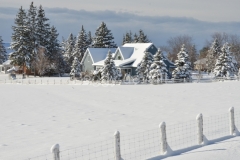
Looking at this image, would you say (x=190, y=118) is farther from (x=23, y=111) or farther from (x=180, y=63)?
(x=180, y=63)

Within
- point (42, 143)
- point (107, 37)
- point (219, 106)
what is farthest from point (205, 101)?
point (107, 37)

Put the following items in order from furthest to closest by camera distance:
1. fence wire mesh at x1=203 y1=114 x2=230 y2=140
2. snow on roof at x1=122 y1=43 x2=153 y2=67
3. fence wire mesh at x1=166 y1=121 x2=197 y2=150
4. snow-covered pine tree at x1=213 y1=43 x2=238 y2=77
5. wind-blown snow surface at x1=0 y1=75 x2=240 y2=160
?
snow on roof at x1=122 y1=43 x2=153 y2=67
snow-covered pine tree at x1=213 y1=43 x2=238 y2=77
wind-blown snow surface at x1=0 y1=75 x2=240 y2=160
fence wire mesh at x1=203 y1=114 x2=230 y2=140
fence wire mesh at x1=166 y1=121 x2=197 y2=150

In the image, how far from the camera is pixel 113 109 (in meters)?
26.0

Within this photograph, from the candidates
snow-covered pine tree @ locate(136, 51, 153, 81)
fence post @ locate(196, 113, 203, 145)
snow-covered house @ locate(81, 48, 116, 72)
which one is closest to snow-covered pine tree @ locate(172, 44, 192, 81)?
snow-covered pine tree @ locate(136, 51, 153, 81)

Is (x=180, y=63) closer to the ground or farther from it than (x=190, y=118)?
farther from it

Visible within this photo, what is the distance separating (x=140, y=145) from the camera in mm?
13312

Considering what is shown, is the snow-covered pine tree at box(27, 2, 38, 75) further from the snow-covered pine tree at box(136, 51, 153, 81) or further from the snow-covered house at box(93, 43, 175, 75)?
the snow-covered pine tree at box(136, 51, 153, 81)

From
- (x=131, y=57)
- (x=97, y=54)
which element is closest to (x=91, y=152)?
(x=131, y=57)

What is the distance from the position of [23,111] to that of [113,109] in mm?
6534

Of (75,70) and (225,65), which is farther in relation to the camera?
(75,70)

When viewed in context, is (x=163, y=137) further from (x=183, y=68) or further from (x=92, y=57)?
(x=92, y=57)

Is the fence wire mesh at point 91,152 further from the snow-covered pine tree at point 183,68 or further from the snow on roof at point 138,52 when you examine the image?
the snow on roof at point 138,52

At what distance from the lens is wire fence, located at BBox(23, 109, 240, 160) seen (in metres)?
11.8

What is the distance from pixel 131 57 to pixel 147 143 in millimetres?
49899
